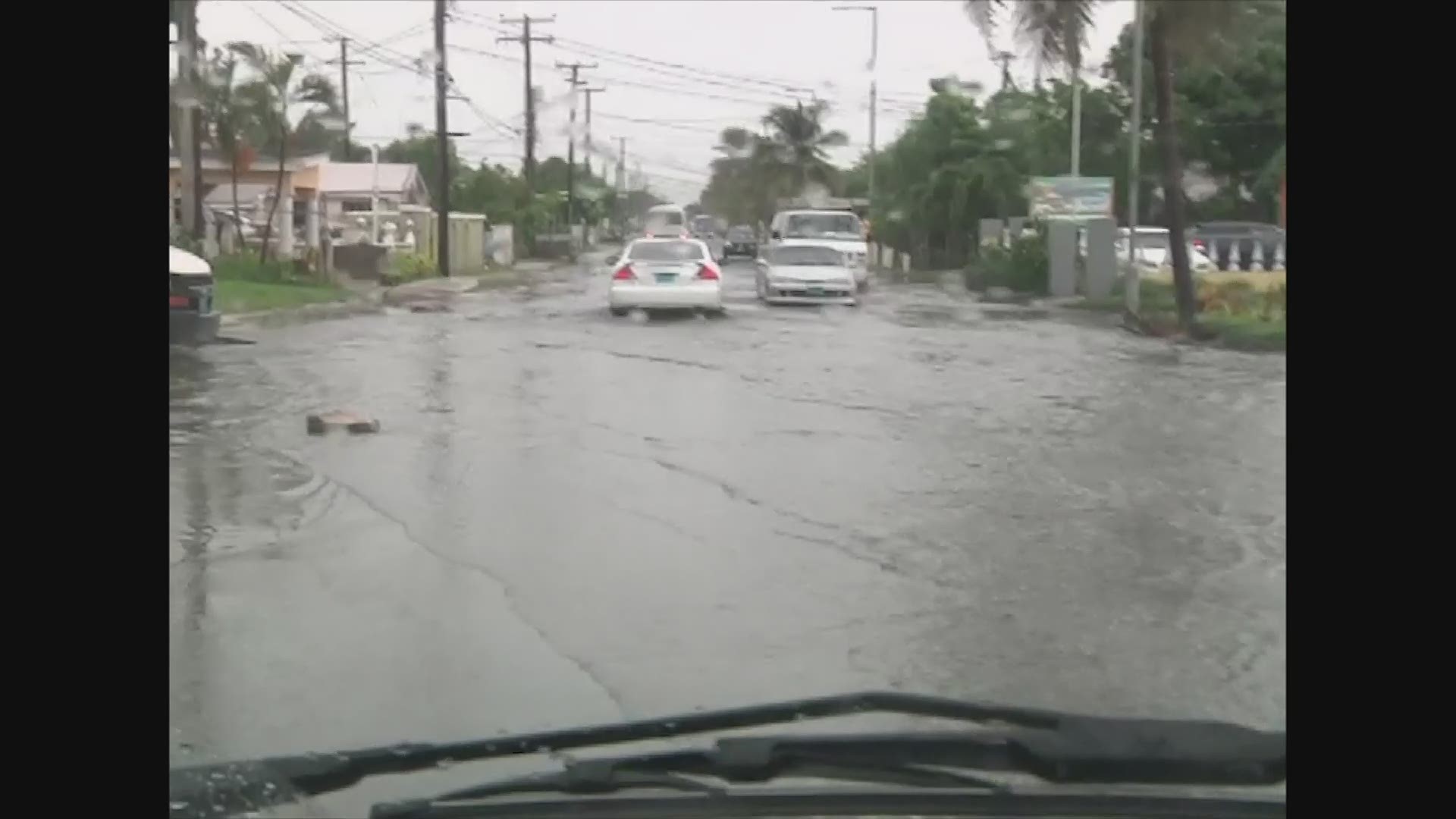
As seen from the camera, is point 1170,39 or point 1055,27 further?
point 1170,39

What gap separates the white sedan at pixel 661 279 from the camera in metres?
21.1

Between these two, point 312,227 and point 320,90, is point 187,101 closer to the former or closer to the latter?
point 320,90

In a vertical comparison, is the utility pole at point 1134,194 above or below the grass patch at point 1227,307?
above

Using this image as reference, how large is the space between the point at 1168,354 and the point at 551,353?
7.82 m

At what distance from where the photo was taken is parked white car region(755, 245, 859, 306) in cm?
2464

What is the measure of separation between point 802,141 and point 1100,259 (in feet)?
49.9

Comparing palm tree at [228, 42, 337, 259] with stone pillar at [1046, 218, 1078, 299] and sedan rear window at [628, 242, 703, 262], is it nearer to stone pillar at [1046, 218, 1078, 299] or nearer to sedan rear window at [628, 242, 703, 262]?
sedan rear window at [628, 242, 703, 262]

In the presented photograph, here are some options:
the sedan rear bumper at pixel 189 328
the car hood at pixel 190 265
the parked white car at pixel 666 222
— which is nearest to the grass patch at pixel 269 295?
the car hood at pixel 190 265

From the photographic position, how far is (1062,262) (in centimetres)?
2844

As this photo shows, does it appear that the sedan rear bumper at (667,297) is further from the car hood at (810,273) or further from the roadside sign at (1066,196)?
the roadside sign at (1066,196)

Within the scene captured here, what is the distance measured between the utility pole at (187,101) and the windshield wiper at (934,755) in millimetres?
4206

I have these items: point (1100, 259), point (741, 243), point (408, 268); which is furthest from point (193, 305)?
point (1100, 259)

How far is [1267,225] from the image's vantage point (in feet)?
57.0
